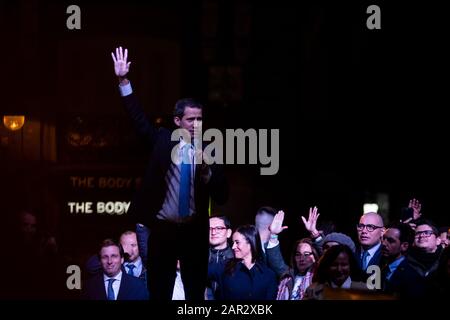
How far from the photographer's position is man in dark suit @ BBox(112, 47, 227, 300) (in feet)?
27.1

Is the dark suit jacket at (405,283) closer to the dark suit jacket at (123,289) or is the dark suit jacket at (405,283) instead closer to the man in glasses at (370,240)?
the man in glasses at (370,240)

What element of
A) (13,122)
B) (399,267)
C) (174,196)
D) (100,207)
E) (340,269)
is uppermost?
(13,122)

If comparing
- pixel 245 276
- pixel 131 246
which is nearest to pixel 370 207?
pixel 245 276

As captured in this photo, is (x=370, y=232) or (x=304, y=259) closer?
(x=304, y=259)

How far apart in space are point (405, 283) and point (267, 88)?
7.12 m

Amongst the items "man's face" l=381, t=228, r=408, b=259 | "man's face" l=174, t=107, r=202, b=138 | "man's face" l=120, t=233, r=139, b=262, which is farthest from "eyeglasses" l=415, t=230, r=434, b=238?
"man's face" l=120, t=233, r=139, b=262

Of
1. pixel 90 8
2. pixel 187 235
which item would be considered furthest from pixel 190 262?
pixel 90 8

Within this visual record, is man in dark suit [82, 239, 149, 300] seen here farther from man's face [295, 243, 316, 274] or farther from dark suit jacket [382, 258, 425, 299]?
dark suit jacket [382, 258, 425, 299]

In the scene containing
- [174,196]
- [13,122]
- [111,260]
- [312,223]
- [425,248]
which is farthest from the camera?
[13,122]

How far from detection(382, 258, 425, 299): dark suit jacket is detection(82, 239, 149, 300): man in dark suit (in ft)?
7.95

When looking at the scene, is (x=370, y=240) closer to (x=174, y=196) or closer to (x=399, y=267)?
(x=399, y=267)

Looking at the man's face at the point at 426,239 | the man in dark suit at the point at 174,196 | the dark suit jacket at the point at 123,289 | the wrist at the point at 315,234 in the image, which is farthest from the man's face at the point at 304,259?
the dark suit jacket at the point at 123,289

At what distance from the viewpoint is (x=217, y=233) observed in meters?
9.20

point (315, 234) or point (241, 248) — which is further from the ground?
point (315, 234)
